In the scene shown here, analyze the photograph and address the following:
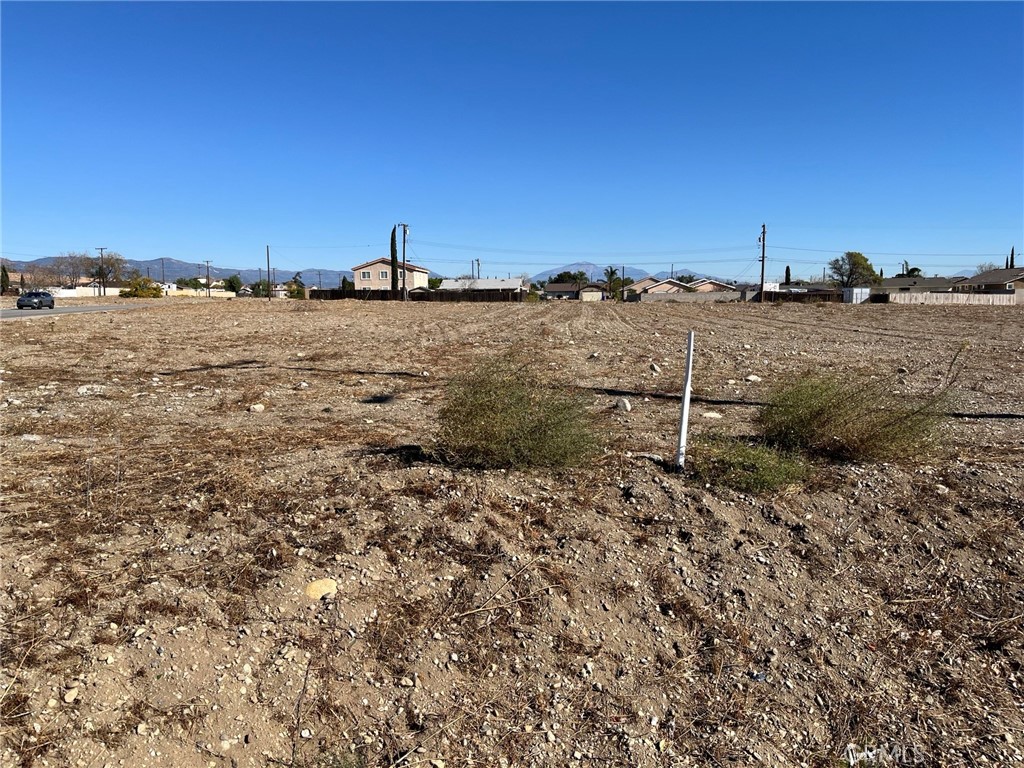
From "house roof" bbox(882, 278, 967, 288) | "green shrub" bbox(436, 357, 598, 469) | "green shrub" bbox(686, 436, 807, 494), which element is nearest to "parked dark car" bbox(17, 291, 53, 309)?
"green shrub" bbox(436, 357, 598, 469)

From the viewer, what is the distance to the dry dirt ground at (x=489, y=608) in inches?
103

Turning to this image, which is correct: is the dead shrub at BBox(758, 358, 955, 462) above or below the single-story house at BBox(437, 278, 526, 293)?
below

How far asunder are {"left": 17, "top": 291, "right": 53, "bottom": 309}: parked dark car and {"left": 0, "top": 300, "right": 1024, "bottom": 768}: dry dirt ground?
3824 centimetres

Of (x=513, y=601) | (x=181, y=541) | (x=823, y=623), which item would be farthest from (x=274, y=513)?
(x=823, y=623)

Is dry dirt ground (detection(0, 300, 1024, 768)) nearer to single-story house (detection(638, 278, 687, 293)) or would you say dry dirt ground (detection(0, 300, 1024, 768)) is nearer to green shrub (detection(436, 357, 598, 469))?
green shrub (detection(436, 357, 598, 469))

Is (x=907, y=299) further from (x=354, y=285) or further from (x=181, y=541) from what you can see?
(x=354, y=285)

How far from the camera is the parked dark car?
3600 centimetres

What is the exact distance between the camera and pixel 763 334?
1986 cm

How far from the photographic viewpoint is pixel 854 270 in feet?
311

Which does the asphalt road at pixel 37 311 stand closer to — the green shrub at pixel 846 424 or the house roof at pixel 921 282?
the green shrub at pixel 846 424

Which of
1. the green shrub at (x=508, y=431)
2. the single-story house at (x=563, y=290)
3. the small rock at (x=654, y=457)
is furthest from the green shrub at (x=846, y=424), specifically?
the single-story house at (x=563, y=290)

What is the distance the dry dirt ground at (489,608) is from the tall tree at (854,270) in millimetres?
101250

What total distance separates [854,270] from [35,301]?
98559 mm

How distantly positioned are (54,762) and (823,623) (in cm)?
356
